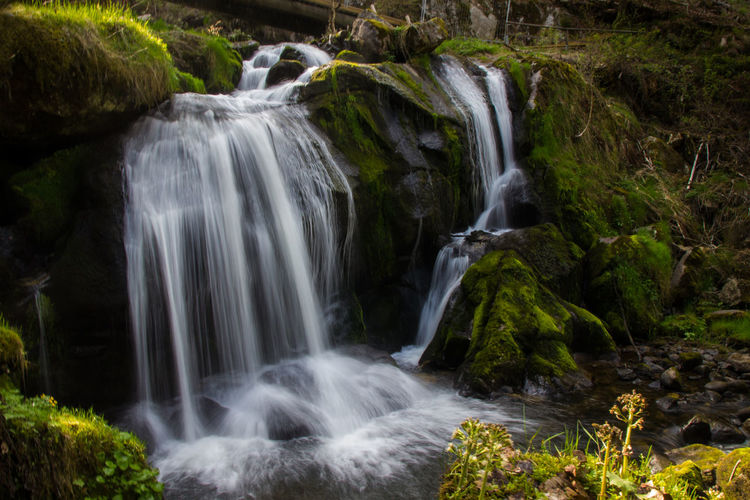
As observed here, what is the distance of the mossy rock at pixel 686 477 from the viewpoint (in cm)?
260

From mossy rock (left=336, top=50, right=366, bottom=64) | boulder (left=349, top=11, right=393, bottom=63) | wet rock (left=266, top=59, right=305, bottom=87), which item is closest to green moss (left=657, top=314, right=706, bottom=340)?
boulder (left=349, top=11, right=393, bottom=63)

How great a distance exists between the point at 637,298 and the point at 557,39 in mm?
12286

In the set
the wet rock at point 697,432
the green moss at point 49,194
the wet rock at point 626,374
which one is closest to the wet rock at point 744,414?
the wet rock at point 697,432

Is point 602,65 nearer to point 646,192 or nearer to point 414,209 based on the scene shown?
point 646,192

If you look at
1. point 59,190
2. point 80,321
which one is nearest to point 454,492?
point 80,321

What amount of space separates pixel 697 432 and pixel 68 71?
718 centimetres

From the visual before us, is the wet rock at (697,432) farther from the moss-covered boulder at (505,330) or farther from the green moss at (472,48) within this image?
the green moss at (472,48)

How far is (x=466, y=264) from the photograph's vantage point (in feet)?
24.8

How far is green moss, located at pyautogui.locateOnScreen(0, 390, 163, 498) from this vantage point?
237cm

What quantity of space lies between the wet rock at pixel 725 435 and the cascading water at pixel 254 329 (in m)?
1.98

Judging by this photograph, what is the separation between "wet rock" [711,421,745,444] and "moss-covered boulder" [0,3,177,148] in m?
7.14

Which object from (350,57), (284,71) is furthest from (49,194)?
(350,57)

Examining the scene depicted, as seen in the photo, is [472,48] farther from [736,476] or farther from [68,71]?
[736,476]

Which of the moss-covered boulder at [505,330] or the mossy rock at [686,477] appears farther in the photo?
the moss-covered boulder at [505,330]
